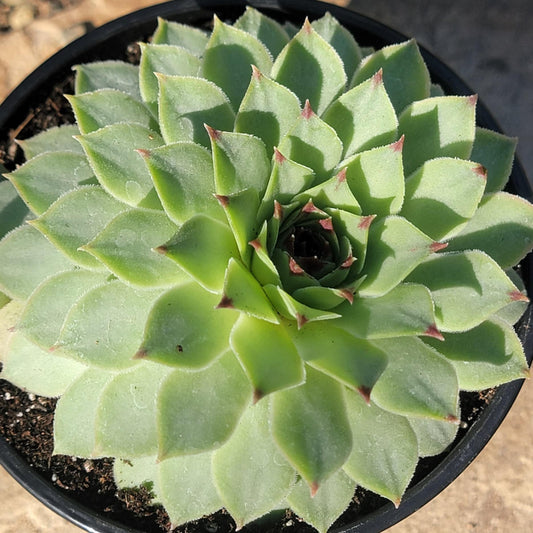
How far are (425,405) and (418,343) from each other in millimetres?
89

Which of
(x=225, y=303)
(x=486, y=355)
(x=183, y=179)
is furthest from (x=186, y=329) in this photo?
(x=486, y=355)

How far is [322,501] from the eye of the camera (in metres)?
0.92

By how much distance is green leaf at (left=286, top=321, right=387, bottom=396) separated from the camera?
79 cm

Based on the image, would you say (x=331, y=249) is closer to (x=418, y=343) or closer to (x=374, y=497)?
(x=418, y=343)

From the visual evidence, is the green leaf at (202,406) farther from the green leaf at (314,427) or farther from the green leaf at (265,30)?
the green leaf at (265,30)

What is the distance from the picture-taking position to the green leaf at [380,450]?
2.86 ft

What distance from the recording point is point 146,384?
88 cm

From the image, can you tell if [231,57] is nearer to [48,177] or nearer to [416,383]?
[48,177]

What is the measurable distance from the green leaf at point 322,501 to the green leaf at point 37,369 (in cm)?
37

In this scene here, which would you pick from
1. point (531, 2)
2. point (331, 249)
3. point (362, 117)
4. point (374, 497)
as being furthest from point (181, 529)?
point (531, 2)

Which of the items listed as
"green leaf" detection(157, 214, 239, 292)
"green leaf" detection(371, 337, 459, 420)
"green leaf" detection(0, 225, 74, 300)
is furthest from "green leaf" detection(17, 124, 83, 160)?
"green leaf" detection(371, 337, 459, 420)

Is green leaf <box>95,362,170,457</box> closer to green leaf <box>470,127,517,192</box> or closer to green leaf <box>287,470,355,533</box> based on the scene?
green leaf <box>287,470,355,533</box>

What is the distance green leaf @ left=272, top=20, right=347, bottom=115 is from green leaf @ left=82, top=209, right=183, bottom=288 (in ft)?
0.99

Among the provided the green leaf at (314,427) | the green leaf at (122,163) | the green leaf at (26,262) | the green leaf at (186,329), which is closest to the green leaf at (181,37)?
the green leaf at (122,163)
